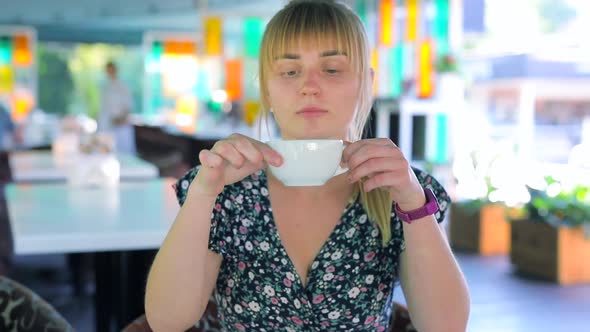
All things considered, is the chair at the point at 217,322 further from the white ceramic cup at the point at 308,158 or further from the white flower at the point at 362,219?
the white ceramic cup at the point at 308,158

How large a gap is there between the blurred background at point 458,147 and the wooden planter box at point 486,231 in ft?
0.04

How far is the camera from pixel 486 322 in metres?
3.53

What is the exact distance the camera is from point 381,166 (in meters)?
0.96

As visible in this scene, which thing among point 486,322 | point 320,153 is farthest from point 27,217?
point 486,322

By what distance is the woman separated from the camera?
3.57 feet

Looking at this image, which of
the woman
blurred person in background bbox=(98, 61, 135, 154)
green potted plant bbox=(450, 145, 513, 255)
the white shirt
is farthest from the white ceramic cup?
the white shirt

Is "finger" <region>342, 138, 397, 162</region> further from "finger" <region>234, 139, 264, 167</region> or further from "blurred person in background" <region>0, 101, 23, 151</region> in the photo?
"blurred person in background" <region>0, 101, 23, 151</region>

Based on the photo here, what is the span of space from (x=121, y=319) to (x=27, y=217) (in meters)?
0.55

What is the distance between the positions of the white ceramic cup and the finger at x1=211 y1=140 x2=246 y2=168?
53mm

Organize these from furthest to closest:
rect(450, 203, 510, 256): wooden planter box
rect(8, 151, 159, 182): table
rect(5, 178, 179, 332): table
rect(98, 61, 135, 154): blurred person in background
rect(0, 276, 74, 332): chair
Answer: rect(98, 61, 135, 154): blurred person in background < rect(450, 203, 510, 256): wooden planter box < rect(8, 151, 159, 182): table < rect(5, 178, 179, 332): table < rect(0, 276, 74, 332): chair

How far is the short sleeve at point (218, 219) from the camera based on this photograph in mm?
1180

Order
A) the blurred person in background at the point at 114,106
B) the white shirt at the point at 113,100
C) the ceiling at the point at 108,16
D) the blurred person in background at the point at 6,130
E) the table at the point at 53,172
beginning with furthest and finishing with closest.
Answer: the ceiling at the point at 108,16
the white shirt at the point at 113,100
the blurred person in background at the point at 114,106
the blurred person in background at the point at 6,130
the table at the point at 53,172

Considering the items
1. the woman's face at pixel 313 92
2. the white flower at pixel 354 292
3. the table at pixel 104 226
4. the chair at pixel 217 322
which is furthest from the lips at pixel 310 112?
the table at pixel 104 226

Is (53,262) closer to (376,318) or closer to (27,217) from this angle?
(27,217)
